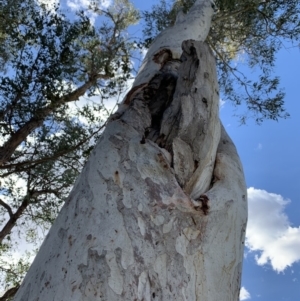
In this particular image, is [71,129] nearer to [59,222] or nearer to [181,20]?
[181,20]

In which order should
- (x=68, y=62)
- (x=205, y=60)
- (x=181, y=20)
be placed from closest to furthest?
1. (x=205, y=60)
2. (x=181, y=20)
3. (x=68, y=62)

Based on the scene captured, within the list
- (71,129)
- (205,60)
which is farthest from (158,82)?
(71,129)

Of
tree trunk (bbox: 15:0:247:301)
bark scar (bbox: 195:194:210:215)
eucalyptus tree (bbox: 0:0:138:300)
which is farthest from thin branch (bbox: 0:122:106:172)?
bark scar (bbox: 195:194:210:215)

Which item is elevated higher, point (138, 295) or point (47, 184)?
point (47, 184)

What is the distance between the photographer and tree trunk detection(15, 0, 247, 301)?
106 cm

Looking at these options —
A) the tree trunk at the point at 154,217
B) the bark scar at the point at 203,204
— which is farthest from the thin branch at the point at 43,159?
the bark scar at the point at 203,204

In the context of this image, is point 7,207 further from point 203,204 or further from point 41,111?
point 203,204

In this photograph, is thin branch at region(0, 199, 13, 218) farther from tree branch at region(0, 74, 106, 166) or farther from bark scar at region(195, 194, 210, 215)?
bark scar at region(195, 194, 210, 215)

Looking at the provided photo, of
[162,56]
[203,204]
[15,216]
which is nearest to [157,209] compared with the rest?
[203,204]

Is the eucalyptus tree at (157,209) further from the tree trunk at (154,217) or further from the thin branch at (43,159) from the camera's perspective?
the thin branch at (43,159)

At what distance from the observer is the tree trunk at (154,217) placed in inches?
41.7

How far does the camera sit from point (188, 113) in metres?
1.66

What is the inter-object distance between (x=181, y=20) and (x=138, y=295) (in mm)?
3033

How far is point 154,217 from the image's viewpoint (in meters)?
1.20
